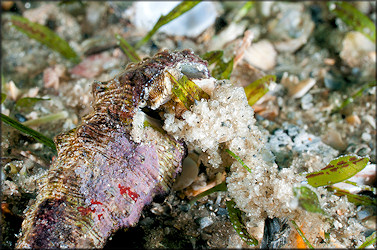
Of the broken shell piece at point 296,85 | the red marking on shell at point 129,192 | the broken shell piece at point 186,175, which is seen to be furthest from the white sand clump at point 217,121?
the broken shell piece at point 296,85

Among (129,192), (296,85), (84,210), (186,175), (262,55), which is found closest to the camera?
(84,210)

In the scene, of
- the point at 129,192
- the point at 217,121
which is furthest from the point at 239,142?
the point at 129,192

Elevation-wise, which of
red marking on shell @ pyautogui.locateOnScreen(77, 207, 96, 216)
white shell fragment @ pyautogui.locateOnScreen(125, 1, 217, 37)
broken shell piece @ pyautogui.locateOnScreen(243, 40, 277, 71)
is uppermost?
white shell fragment @ pyautogui.locateOnScreen(125, 1, 217, 37)

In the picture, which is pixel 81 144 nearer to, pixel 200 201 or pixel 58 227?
pixel 58 227

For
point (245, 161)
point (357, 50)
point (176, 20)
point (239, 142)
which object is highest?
point (176, 20)

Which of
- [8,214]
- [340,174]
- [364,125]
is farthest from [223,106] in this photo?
[364,125]

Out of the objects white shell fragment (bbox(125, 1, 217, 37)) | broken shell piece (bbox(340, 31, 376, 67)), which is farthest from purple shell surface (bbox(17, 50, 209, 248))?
broken shell piece (bbox(340, 31, 376, 67))

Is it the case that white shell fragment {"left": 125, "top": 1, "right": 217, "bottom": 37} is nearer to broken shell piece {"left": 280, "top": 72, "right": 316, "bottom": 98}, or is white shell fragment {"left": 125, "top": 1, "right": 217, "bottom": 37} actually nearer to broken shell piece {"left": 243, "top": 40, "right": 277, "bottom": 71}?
broken shell piece {"left": 243, "top": 40, "right": 277, "bottom": 71}

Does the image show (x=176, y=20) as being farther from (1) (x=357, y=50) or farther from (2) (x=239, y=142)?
(2) (x=239, y=142)
